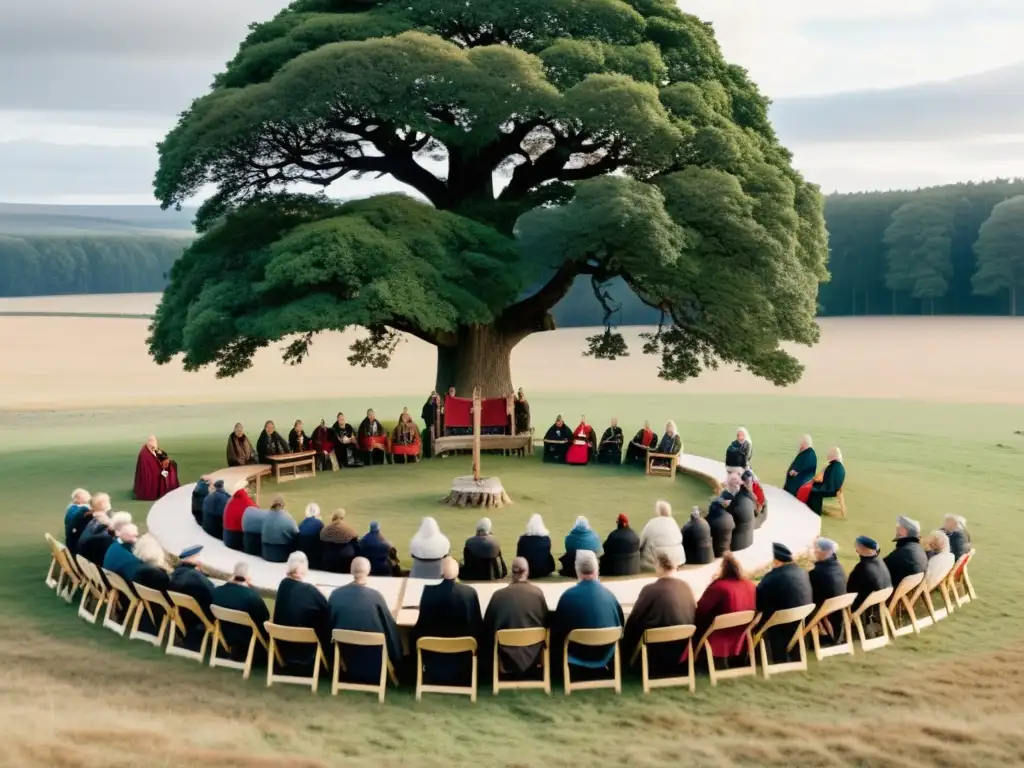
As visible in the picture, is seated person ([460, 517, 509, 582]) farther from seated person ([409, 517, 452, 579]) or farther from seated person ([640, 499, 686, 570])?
seated person ([640, 499, 686, 570])

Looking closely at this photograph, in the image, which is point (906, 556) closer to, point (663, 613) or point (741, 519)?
point (741, 519)

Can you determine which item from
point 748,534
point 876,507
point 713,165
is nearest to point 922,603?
point 748,534

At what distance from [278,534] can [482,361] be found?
12.8 m

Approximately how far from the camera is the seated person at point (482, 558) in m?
12.8

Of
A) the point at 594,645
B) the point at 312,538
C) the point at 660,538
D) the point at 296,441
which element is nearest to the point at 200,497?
the point at 312,538

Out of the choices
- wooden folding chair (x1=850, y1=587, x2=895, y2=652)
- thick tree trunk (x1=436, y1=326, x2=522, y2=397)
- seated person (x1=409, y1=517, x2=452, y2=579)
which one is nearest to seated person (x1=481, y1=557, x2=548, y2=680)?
seated person (x1=409, y1=517, x2=452, y2=579)

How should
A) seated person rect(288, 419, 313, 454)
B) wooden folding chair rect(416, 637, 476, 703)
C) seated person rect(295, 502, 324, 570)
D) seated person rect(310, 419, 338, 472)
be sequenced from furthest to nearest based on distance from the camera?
seated person rect(310, 419, 338, 472)
seated person rect(288, 419, 313, 454)
seated person rect(295, 502, 324, 570)
wooden folding chair rect(416, 637, 476, 703)

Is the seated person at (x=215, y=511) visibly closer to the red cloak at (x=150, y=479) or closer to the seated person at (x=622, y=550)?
the red cloak at (x=150, y=479)

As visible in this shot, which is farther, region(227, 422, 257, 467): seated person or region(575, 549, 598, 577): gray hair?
region(227, 422, 257, 467): seated person

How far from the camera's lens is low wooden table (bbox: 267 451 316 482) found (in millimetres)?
21844

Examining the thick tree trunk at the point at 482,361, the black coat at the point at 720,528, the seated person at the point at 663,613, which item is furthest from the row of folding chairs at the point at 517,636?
the thick tree trunk at the point at 482,361

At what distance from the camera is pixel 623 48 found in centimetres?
2381

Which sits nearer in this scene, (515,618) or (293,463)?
(515,618)

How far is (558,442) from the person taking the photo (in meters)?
24.1
